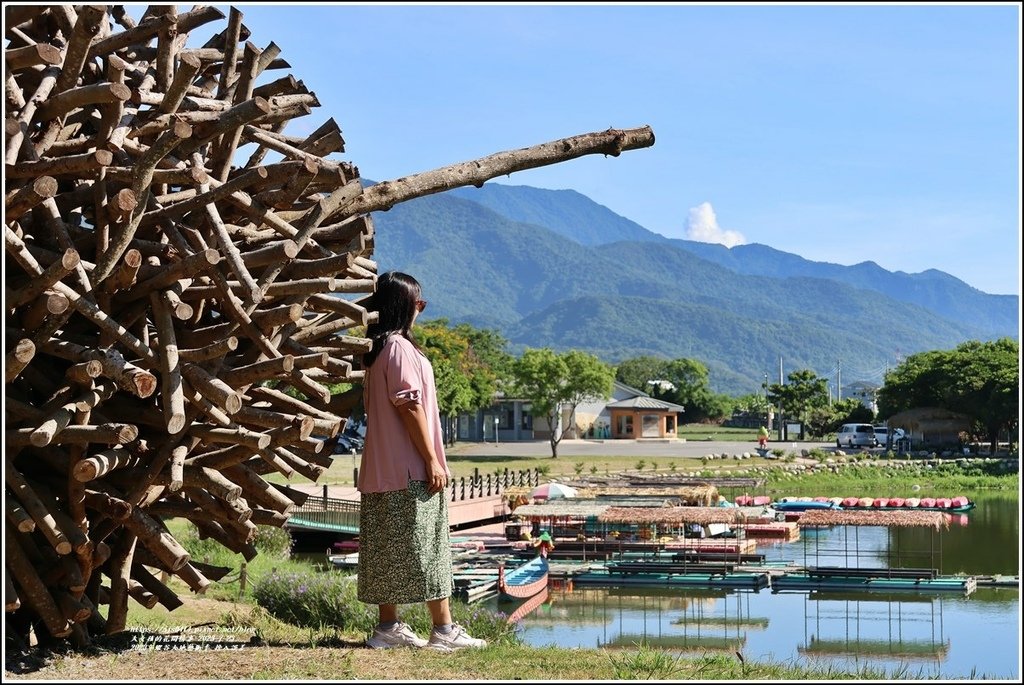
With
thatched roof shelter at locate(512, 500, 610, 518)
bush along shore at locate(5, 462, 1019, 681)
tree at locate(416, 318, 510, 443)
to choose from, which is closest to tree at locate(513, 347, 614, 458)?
tree at locate(416, 318, 510, 443)

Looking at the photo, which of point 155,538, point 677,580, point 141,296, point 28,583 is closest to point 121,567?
point 155,538

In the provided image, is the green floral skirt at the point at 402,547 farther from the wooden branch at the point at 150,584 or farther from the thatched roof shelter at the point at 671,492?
the thatched roof shelter at the point at 671,492

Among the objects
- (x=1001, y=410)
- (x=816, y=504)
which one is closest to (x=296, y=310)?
(x=816, y=504)

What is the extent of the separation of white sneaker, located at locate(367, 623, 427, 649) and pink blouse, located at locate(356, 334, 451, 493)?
72 centimetres

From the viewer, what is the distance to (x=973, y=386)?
178ft

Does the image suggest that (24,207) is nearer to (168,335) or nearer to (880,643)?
(168,335)

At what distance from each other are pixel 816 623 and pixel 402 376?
56.8 feet

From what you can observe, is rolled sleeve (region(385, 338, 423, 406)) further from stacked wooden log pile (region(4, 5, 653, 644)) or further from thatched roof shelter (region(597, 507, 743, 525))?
thatched roof shelter (region(597, 507, 743, 525))

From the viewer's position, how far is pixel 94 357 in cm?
562

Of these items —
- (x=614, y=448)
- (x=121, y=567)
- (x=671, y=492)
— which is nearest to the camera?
(x=121, y=567)

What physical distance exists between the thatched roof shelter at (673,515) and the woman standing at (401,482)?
20875 mm

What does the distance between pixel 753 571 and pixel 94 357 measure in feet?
70.5

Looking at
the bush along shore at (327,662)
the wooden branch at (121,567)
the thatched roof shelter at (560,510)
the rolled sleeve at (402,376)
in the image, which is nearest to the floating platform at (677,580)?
the thatched roof shelter at (560,510)

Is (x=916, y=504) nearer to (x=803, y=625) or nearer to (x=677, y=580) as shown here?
(x=677, y=580)
